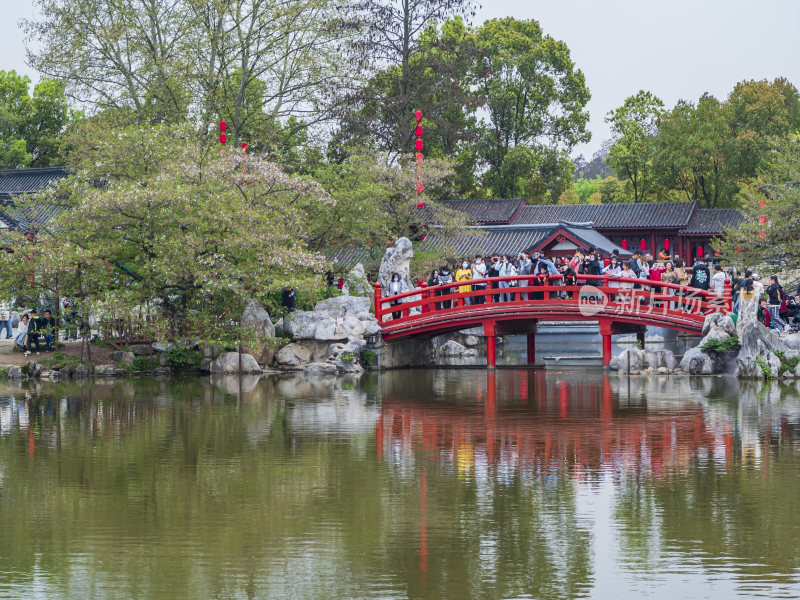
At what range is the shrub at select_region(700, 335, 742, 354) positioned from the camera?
25188mm

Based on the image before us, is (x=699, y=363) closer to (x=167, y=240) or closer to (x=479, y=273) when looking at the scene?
(x=479, y=273)

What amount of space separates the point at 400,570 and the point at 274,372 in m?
19.1

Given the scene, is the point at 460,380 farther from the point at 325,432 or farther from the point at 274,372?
the point at 325,432

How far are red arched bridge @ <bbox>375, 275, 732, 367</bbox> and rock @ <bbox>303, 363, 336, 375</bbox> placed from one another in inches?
83.0

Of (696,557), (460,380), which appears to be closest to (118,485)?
(696,557)

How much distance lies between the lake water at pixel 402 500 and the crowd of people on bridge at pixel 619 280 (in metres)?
6.07

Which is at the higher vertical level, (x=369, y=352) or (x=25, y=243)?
(x=25, y=243)

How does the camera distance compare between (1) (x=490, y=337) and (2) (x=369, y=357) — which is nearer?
(2) (x=369, y=357)

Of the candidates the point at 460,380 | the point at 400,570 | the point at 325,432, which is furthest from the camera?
the point at 460,380

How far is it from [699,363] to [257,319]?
35.4 feet

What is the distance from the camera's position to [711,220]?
52438 millimetres

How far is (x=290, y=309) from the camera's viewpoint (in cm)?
2867

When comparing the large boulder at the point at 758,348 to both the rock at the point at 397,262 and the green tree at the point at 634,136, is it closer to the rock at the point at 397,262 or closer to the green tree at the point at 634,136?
the rock at the point at 397,262

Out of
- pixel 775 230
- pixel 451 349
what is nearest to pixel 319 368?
pixel 451 349
